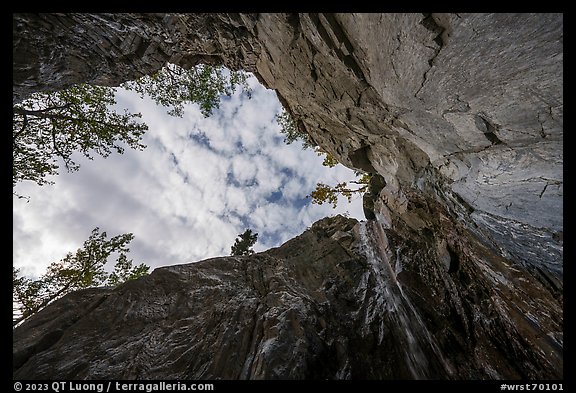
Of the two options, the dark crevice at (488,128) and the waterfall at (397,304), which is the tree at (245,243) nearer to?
the waterfall at (397,304)

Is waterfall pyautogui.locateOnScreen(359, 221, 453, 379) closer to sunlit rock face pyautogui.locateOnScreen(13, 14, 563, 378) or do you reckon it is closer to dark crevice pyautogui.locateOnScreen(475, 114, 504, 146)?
sunlit rock face pyautogui.locateOnScreen(13, 14, 563, 378)

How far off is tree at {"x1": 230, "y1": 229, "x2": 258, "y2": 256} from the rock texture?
5658mm

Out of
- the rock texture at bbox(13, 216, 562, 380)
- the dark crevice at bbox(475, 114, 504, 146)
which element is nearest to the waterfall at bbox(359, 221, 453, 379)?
the rock texture at bbox(13, 216, 562, 380)

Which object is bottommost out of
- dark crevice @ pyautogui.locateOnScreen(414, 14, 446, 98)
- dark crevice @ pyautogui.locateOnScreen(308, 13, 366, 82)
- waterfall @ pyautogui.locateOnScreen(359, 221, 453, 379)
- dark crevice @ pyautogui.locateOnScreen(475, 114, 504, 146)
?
waterfall @ pyautogui.locateOnScreen(359, 221, 453, 379)

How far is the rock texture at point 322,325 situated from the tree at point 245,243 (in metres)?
5.66

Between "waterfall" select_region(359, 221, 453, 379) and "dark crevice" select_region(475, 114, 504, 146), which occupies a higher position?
"dark crevice" select_region(475, 114, 504, 146)

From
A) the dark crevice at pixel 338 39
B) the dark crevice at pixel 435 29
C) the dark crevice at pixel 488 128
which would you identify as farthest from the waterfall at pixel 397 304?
the dark crevice at pixel 435 29

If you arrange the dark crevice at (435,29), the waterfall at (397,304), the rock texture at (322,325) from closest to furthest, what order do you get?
1. the dark crevice at (435,29)
2. the rock texture at (322,325)
3. the waterfall at (397,304)

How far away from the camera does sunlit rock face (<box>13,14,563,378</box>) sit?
3.32m

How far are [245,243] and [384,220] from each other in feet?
26.1

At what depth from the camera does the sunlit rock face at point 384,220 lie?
3.32 m

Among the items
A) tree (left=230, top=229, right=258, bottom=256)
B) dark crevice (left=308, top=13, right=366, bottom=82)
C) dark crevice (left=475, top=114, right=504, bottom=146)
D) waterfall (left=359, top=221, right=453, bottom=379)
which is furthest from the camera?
tree (left=230, top=229, right=258, bottom=256)
